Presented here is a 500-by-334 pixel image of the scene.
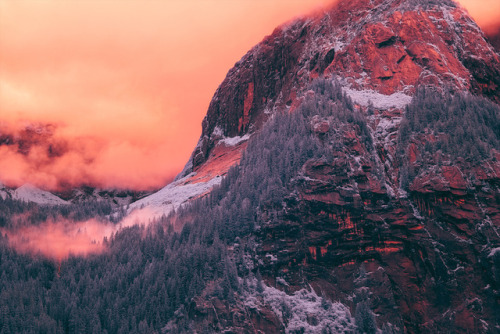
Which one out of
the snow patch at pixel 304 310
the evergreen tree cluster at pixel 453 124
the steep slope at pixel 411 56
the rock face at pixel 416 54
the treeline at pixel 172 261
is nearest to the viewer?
the snow patch at pixel 304 310

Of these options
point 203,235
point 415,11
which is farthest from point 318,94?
point 203,235

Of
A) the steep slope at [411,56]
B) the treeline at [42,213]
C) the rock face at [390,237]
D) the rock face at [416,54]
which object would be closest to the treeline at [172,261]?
the treeline at [42,213]

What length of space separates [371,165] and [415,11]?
7803 cm

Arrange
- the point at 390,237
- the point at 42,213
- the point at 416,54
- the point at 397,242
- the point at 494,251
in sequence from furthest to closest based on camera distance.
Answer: the point at 42,213 → the point at 416,54 → the point at 390,237 → the point at 397,242 → the point at 494,251

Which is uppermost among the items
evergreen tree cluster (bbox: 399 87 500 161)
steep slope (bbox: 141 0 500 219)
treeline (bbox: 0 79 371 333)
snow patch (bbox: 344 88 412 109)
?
steep slope (bbox: 141 0 500 219)

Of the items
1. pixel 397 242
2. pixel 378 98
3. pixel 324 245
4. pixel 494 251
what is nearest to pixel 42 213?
pixel 324 245

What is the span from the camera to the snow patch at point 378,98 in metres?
162

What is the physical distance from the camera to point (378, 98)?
6619 inches

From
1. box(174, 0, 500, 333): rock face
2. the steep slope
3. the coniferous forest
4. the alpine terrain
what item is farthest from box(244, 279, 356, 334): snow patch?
the steep slope

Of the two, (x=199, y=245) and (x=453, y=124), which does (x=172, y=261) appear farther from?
(x=453, y=124)

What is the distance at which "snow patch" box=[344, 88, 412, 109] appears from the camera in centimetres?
16229

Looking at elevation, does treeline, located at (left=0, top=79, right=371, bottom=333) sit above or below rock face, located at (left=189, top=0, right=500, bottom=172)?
below

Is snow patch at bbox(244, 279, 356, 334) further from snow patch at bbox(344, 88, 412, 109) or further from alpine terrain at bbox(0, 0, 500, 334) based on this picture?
snow patch at bbox(344, 88, 412, 109)

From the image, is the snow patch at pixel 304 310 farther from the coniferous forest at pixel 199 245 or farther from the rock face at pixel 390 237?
the coniferous forest at pixel 199 245
